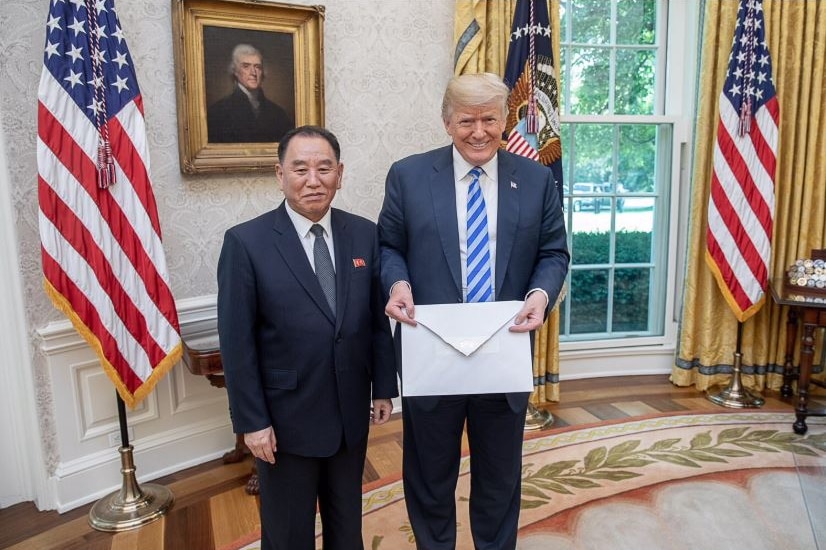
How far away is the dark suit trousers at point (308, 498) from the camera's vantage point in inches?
62.4

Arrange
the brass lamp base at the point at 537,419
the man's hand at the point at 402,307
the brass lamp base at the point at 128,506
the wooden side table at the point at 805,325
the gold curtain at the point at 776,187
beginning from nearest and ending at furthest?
the man's hand at the point at 402,307 → the brass lamp base at the point at 128,506 → the wooden side table at the point at 805,325 → the brass lamp base at the point at 537,419 → the gold curtain at the point at 776,187

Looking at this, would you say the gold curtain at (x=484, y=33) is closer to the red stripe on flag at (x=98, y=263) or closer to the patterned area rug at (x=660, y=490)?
the patterned area rug at (x=660, y=490)

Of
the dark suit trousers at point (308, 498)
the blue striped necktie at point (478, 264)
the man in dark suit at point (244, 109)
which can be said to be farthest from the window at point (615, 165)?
the dark suit trousers at point (308, 498)

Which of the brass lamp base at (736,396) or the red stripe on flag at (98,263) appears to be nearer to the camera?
the red stripe on flag at (98,263)

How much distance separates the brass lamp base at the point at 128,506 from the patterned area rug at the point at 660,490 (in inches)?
18.5

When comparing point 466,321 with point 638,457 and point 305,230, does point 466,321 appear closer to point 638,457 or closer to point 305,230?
point 305,230

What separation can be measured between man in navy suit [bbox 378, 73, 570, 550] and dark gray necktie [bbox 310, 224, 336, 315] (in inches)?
6.3

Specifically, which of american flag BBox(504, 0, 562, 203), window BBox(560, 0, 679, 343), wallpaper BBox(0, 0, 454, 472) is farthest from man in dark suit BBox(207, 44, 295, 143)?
window BBox(560, 0, 679, 343)

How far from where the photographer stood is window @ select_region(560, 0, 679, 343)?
393 cm

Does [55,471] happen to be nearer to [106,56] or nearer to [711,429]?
[106,56]

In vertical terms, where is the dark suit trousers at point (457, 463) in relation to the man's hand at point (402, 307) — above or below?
below

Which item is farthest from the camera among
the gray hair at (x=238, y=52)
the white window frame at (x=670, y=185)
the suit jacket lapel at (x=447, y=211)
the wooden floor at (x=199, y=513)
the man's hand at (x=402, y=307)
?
the white window frame at (x=670, y=185)

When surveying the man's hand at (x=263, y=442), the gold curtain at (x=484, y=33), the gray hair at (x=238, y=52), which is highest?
the gold curtain at (x=484, y=33)

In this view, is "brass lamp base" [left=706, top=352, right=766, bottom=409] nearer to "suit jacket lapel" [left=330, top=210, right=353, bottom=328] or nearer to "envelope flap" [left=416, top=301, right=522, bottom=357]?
"envelope flap" [left=416, top=301, right=522, bottom=357]
